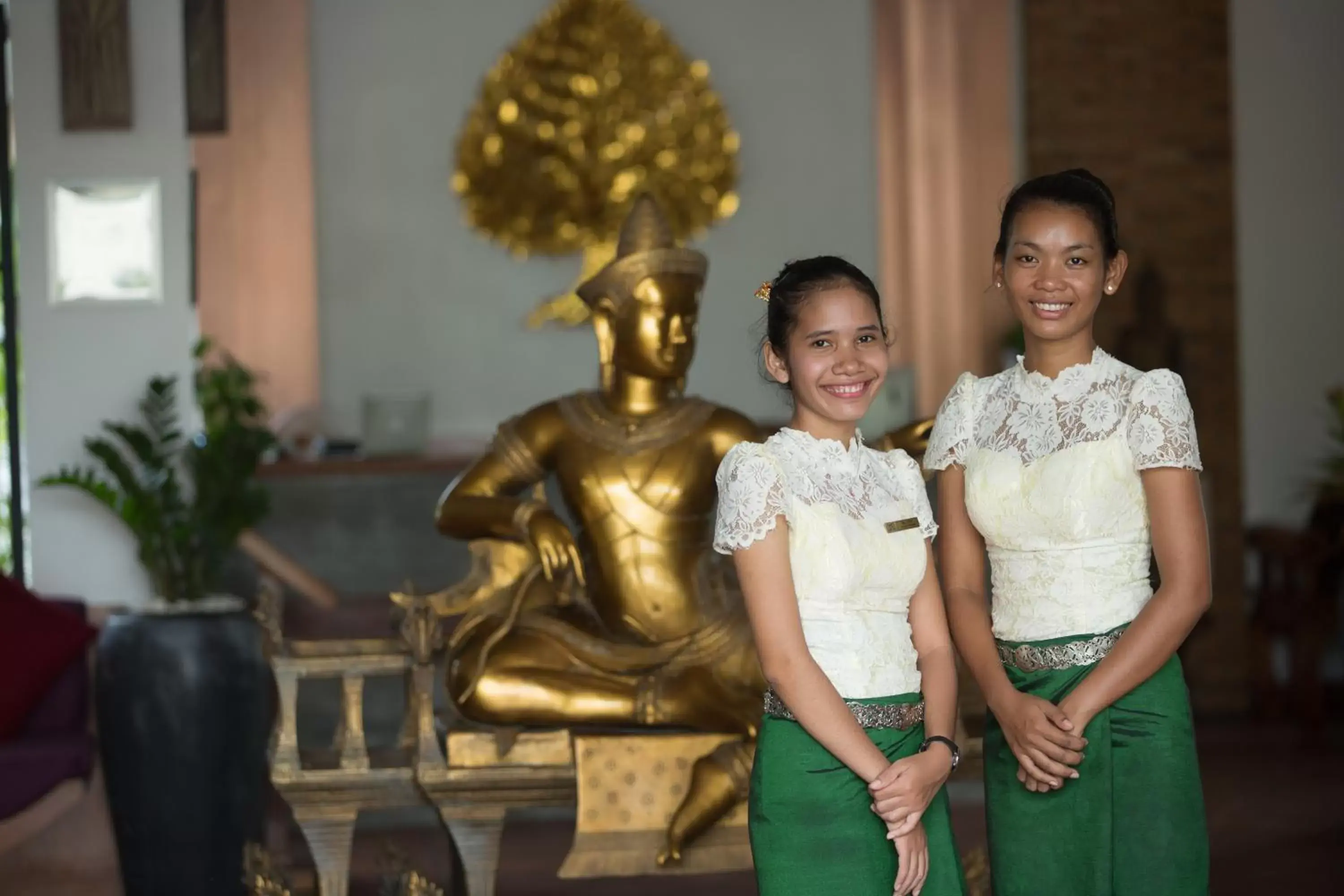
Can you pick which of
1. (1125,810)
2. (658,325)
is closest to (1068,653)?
(1125,810)

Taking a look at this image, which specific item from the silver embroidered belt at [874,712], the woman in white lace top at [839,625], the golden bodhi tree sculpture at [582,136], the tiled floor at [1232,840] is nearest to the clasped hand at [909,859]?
the woman in white lace top at [839,625]

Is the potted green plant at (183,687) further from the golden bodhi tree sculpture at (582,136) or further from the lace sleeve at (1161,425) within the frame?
the lace sleeve at (1161,425)

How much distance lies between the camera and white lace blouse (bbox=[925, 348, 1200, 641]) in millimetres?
2354

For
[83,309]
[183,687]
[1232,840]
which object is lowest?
[1232,840]

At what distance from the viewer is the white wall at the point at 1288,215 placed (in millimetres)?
7309

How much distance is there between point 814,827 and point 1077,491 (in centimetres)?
60

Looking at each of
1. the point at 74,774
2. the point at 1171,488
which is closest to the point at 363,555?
the point at 74,774

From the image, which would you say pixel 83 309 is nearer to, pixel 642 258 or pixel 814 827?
pixel 642 258

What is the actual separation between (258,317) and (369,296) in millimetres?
500

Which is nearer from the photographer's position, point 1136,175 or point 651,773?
point 651,773

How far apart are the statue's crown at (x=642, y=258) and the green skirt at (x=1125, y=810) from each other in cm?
158

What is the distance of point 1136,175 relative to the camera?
7.19m

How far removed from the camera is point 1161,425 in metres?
2.33

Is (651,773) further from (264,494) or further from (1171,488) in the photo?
(264,494)
